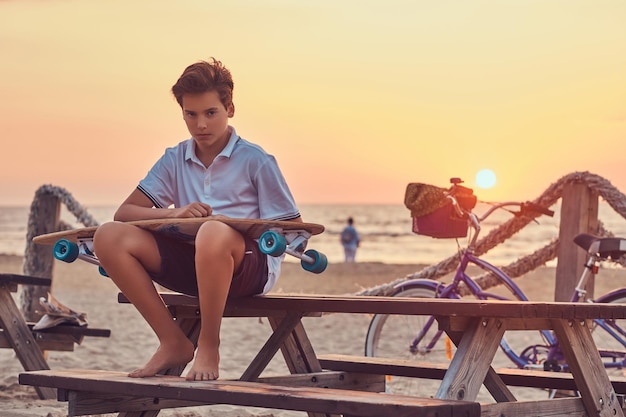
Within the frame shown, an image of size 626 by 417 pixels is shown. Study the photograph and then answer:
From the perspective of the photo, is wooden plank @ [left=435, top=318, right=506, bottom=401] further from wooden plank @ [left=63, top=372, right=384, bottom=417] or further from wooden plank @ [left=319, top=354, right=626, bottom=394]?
wooden plank @ [left=319, top=354, right=626, bottom=394]

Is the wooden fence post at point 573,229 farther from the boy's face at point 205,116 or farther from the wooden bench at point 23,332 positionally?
the boy's face at point 205,116

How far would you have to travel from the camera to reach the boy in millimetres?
3782

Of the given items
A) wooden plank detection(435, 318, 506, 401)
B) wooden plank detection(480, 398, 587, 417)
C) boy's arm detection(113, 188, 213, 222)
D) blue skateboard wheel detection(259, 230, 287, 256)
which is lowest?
wooden plank detection(480, 398, 587, 417)

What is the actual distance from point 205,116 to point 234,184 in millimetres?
289

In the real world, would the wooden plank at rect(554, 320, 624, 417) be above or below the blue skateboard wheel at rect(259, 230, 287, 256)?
below

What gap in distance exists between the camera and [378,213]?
75125mm

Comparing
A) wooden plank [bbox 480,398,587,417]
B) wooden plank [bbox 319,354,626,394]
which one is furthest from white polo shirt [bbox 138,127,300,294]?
wooden plank [bbox 480,398,587,417]

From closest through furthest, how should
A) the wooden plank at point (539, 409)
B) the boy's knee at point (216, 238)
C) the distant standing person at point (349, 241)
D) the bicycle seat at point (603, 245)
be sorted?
the wooden plank at point (539, 409) → the boy's knee at point (216, 238) → the bicycle seat at point (603, 245) → the distant standing person at point (349, 241)

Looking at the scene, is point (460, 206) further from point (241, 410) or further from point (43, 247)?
point (43, 247)

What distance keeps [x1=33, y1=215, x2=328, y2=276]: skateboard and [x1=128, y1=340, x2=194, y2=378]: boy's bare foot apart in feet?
1.35

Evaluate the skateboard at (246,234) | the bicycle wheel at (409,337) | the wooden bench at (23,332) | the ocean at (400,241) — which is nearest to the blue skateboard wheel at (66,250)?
the skateboard at (246,234)

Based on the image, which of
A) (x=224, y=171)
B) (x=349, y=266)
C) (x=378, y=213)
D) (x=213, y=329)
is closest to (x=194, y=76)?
(x=224, y=171)

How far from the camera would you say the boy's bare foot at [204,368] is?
374 centimetres

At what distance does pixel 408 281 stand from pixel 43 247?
3.28m
